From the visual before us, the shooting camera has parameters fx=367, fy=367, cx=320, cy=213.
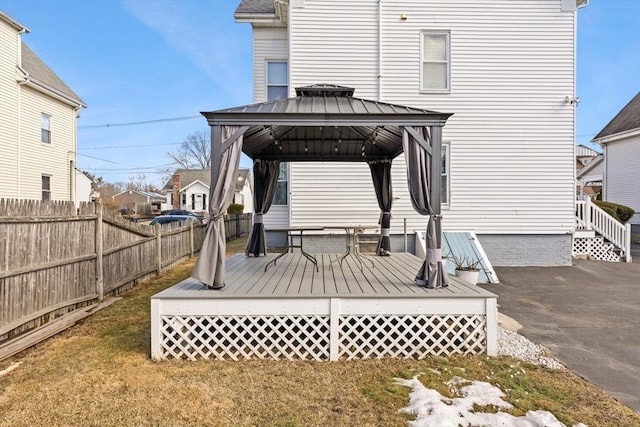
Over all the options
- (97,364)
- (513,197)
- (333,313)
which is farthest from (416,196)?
(513,197)

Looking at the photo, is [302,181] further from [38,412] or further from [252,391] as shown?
[38,412]

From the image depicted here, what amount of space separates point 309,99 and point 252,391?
3.75 metres

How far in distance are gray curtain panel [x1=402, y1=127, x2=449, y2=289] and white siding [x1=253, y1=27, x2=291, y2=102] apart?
7.04m

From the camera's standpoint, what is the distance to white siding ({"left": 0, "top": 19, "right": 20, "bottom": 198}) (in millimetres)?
13164

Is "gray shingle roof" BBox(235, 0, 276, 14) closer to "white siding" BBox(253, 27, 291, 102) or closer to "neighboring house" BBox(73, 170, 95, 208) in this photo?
"white siding" BBox(253, 27, 291, 102)

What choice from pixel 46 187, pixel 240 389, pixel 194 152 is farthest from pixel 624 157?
pixel 194 152

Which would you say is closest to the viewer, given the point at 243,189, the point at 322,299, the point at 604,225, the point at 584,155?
the point at 322,299

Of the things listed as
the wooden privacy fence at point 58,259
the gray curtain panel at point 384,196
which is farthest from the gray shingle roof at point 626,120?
the wooden privacy fence at point 58,259

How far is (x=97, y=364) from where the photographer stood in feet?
12.8

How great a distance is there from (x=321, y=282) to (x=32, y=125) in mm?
15760

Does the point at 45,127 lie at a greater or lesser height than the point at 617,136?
lesser

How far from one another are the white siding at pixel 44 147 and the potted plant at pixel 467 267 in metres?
15.7

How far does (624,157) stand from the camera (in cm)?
1761

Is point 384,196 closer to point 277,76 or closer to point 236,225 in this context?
point 277,76
